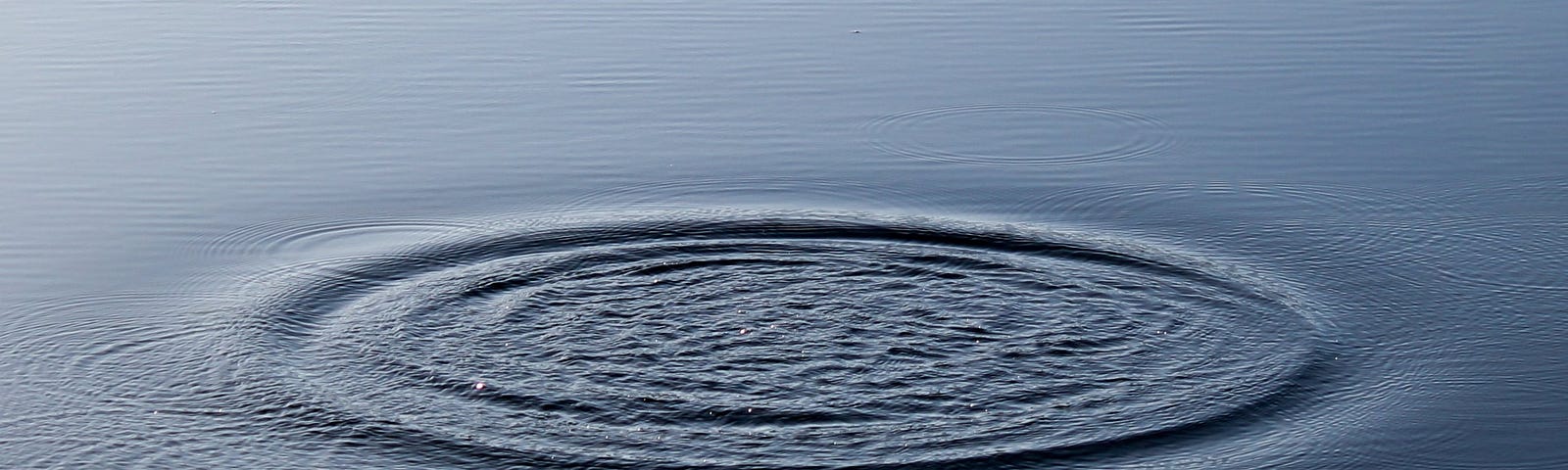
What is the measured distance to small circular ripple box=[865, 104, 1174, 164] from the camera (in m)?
11.1

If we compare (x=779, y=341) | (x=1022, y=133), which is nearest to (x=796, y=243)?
(x=779, y=341)

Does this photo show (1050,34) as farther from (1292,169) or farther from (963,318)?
(963,318)

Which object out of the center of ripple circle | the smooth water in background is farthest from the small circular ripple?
the center of ripple circle

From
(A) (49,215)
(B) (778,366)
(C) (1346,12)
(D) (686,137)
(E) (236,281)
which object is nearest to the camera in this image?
(B) (778,366)

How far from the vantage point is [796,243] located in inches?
379

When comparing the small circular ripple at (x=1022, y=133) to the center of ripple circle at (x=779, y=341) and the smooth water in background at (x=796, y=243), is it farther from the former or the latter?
the center of ripple circle at (x=779, y=341)

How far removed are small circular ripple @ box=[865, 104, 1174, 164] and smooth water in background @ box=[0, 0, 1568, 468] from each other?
0.03 meters

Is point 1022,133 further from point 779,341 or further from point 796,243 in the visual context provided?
point 779,341

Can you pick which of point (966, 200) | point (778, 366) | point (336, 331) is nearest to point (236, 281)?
point (336, 331)

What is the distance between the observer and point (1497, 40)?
542 inches

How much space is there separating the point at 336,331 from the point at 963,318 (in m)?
2.47

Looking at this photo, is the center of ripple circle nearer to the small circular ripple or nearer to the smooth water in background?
the smooth water in background

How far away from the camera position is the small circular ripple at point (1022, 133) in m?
11.1

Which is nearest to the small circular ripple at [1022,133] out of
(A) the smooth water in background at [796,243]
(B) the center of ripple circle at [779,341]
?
(A) the smooth water in background at [796,243]
